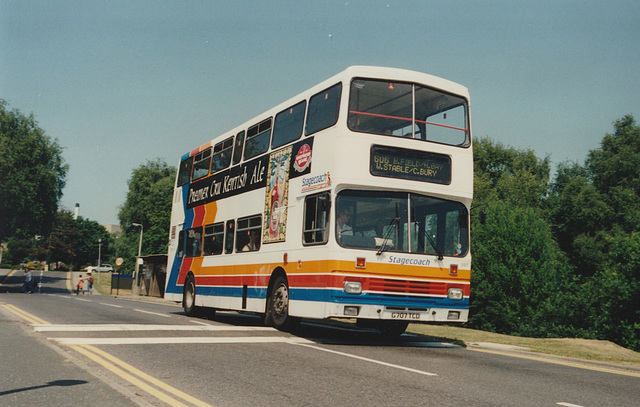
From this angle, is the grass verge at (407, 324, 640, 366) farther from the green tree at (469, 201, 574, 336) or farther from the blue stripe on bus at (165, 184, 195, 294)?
the green tree at (469, 201, 574, 336)

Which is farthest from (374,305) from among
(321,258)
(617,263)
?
(617,263)

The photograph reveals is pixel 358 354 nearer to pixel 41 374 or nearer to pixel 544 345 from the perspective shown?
pixel 41 374

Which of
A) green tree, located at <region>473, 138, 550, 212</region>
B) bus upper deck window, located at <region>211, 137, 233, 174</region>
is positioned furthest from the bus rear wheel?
green tree, located at <region>473, 138, 550, 212</region>

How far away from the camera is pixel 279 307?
13047 mm

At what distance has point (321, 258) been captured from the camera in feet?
37.1

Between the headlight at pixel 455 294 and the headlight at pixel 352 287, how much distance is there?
6.32 ft

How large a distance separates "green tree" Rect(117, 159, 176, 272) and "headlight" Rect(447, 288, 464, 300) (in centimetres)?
6381

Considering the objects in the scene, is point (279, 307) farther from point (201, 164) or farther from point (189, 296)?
point (201, 164)

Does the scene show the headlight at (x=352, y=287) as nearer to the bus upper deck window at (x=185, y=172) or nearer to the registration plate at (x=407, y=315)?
the registration plate at (x=407, y=315)

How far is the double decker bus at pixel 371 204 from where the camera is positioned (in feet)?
36.5

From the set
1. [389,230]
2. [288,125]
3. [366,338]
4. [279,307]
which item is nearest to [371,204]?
[389,230]

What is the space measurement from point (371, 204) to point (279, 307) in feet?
10.9

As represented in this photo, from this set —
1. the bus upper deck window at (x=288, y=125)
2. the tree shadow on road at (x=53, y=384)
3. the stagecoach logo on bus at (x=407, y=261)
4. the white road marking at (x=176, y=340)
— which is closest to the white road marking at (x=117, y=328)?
the white road marking at (x=176, y=340)

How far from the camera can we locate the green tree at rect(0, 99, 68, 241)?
1833 inches
